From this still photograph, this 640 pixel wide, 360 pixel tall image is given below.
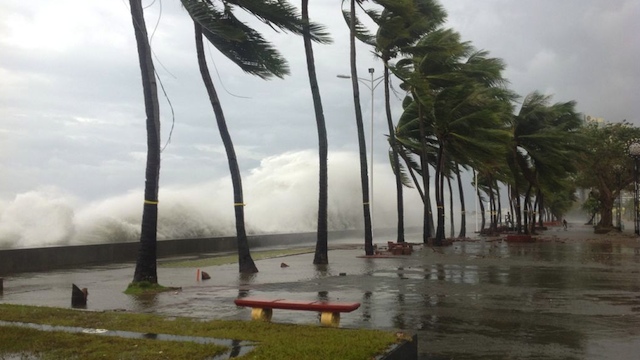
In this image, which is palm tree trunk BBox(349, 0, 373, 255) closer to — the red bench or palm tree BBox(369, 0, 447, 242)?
palm tree BBox(369, 0, 447, 242)

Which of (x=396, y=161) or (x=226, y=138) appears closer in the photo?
(x=226, y=138)

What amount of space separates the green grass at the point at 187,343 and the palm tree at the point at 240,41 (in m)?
8.68

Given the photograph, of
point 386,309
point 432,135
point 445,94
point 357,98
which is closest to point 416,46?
point 445,94

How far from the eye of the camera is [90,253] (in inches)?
883

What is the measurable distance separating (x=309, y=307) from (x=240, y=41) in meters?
9.17

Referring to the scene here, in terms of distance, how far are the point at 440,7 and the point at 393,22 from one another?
Result: 7.18 meters

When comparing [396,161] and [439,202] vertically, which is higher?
[396,161]

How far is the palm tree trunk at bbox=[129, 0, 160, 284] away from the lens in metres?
12.5

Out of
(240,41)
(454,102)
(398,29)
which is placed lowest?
(240,41)

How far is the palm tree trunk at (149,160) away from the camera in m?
12.5

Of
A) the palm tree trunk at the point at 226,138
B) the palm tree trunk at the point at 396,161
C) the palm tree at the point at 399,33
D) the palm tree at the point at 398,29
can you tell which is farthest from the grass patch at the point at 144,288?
the palm tree trunk at the point at 396,161

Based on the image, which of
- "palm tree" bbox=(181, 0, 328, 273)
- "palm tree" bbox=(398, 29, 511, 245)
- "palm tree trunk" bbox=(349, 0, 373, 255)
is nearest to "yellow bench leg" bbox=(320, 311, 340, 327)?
"palm tree" bbox=(181, 0, 328, 273)

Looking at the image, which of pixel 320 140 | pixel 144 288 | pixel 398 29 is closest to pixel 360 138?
pixel 320 140

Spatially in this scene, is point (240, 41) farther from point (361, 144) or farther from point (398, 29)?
point (398, 29)
